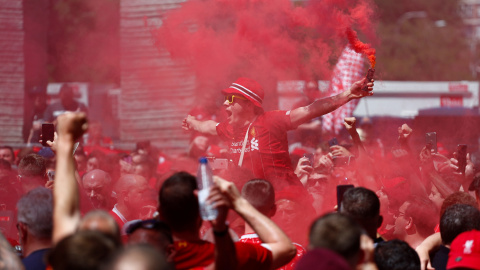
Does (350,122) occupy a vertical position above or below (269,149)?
above

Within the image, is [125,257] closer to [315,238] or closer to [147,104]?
[315,238]

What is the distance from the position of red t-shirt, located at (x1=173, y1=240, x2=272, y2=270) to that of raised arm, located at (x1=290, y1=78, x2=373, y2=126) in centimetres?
269

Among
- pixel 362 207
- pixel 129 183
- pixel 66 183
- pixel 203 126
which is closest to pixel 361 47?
pixel 203 126

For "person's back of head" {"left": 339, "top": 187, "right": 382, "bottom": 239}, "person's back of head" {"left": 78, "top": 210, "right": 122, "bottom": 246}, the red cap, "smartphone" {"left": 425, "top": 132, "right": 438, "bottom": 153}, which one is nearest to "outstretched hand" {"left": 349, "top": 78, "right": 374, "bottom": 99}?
"smartphone" {"left": 425, "top": 132, "right": 438, "bottom": 153}

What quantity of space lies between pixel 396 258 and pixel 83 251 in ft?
6.01

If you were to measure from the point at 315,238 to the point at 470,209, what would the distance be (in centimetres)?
173

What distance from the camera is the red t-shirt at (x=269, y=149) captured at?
255 inches

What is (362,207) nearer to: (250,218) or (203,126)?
(250,218)

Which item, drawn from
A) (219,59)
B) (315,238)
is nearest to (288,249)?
(315,238)

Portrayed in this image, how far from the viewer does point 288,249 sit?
3.80 meters

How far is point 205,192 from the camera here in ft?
10.7

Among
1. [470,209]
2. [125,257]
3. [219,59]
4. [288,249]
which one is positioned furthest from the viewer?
[219,59]

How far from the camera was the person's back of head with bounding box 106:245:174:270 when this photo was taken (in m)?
2.57

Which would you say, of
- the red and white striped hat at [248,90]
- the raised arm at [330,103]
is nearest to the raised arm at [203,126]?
the red and white striped hat at [248,90]
